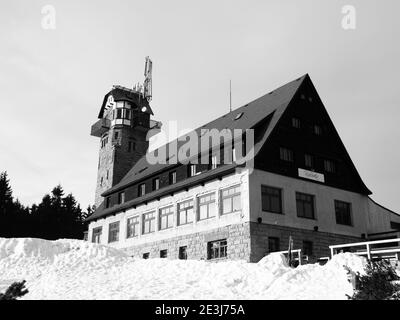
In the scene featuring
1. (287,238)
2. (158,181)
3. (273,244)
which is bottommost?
(273,244)

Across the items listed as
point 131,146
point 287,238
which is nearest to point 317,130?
point 287,238

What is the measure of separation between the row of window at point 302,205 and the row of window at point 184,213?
1.88 meters

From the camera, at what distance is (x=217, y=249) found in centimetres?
2925

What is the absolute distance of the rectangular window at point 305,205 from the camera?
30.3 m

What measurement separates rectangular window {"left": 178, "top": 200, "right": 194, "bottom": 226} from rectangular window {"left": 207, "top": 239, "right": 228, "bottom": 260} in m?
3.00

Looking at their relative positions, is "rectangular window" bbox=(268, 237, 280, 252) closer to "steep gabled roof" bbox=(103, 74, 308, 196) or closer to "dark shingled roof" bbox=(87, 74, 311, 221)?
"dark shingled roof" bbox=(87, 74, 311, 221)

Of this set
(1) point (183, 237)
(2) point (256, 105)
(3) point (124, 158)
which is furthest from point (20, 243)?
(3) point (124, 158)

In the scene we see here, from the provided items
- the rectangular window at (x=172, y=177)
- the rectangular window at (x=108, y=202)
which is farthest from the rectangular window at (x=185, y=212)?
the rectangular window at (x=108, y=202)

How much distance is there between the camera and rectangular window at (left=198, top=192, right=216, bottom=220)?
30.6 meters

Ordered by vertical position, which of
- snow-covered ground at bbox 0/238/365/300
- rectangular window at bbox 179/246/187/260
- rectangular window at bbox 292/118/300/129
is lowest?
snow-covered ground at bbox 0/238/365/300

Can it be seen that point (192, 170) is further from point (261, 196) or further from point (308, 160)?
point (308, 160)

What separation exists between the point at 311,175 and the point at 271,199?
442 cm

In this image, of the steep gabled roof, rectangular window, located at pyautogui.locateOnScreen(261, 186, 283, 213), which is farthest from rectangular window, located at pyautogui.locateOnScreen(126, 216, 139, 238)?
rectangular window, located at pyautogui.locateOnScreen(261, 186, 283, 213)

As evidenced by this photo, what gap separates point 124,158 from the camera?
52.3 metres
